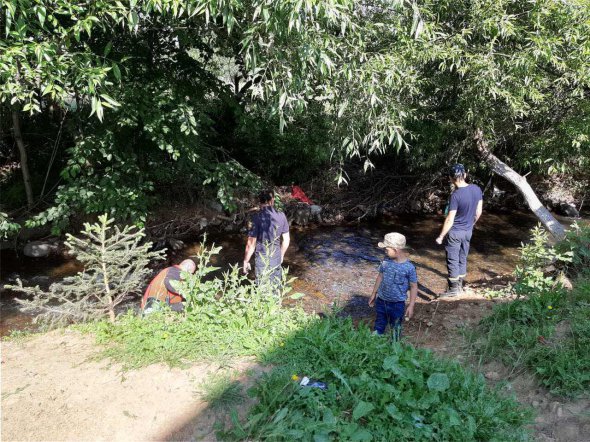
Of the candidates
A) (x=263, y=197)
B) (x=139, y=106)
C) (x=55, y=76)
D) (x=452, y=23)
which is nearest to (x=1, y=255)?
(x=139, y=106)

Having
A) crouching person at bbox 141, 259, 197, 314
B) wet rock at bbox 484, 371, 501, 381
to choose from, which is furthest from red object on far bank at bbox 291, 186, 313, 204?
wet rock at bbox 484, 371, 501, 381

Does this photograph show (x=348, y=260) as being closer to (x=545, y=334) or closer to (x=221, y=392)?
(x=545, y=334)

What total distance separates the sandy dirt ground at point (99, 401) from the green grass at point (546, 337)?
98.4 inches

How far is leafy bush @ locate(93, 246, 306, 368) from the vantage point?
11.4 ft

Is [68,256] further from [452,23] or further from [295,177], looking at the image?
[452,23]

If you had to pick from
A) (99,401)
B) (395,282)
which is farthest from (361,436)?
(395,282)

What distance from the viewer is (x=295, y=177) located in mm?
11695

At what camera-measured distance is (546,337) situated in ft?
13.0

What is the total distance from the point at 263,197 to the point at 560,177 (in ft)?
33.9

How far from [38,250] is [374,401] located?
304 inches

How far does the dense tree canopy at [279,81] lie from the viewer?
4047 millimetres

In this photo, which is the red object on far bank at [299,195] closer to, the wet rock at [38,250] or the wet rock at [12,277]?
the wet rock at [38,250]

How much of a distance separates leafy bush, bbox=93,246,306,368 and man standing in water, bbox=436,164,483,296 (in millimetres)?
2885

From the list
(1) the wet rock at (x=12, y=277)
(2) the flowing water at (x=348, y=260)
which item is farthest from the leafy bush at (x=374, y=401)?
(1) the wet rock at (x=12, y=277)
